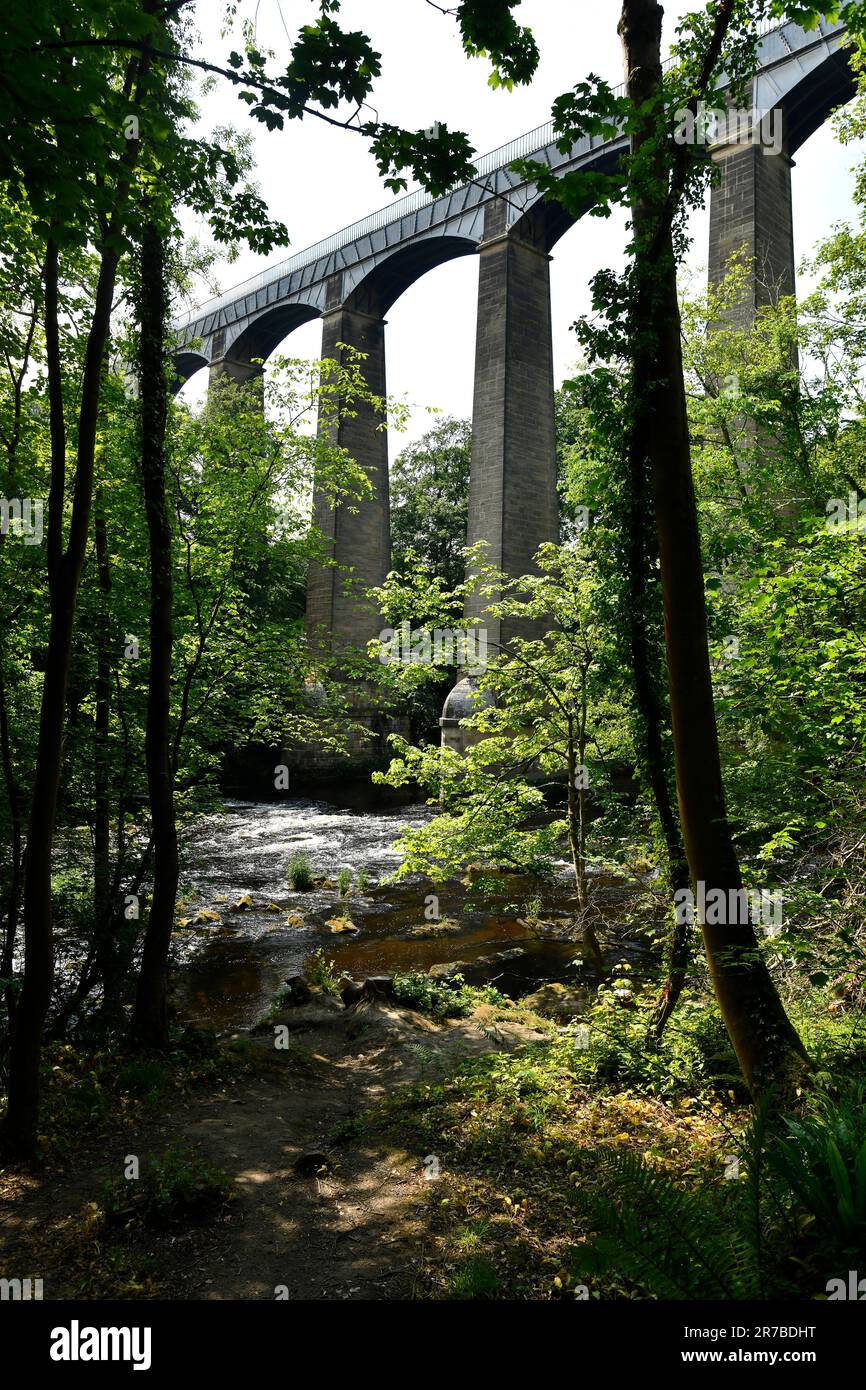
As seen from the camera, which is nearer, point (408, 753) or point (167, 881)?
point (167, 881)

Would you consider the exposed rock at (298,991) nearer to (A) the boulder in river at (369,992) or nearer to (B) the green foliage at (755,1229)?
(A) the boulder in river at (369,992)

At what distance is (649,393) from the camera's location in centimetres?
461

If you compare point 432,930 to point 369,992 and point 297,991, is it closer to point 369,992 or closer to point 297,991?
point 297,991

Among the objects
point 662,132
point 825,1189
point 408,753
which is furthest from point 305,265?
point 825,1189

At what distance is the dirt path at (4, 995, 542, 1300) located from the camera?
145 inches

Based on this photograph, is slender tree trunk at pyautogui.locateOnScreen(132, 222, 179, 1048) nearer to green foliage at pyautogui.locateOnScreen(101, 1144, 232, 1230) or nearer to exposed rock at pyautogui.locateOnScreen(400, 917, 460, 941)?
green foliage at pyautogui.locateOnScreen(101, 1144, 232, 1230)

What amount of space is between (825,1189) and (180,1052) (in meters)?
5.64

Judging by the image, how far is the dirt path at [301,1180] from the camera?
3.69 meters

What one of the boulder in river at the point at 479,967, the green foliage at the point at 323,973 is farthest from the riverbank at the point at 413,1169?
the boulder in river at the point at 479,967

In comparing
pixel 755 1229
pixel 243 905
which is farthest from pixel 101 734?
pixel 243 905

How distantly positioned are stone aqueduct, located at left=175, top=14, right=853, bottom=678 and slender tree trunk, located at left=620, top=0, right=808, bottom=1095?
4126mm

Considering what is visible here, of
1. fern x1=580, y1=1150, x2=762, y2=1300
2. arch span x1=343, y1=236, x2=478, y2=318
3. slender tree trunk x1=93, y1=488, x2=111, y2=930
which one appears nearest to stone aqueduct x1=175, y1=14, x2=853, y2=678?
arch span x1=343, y1=236, x2=478, y2=318

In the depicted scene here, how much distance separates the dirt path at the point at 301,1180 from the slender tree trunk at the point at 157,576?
140 cm
